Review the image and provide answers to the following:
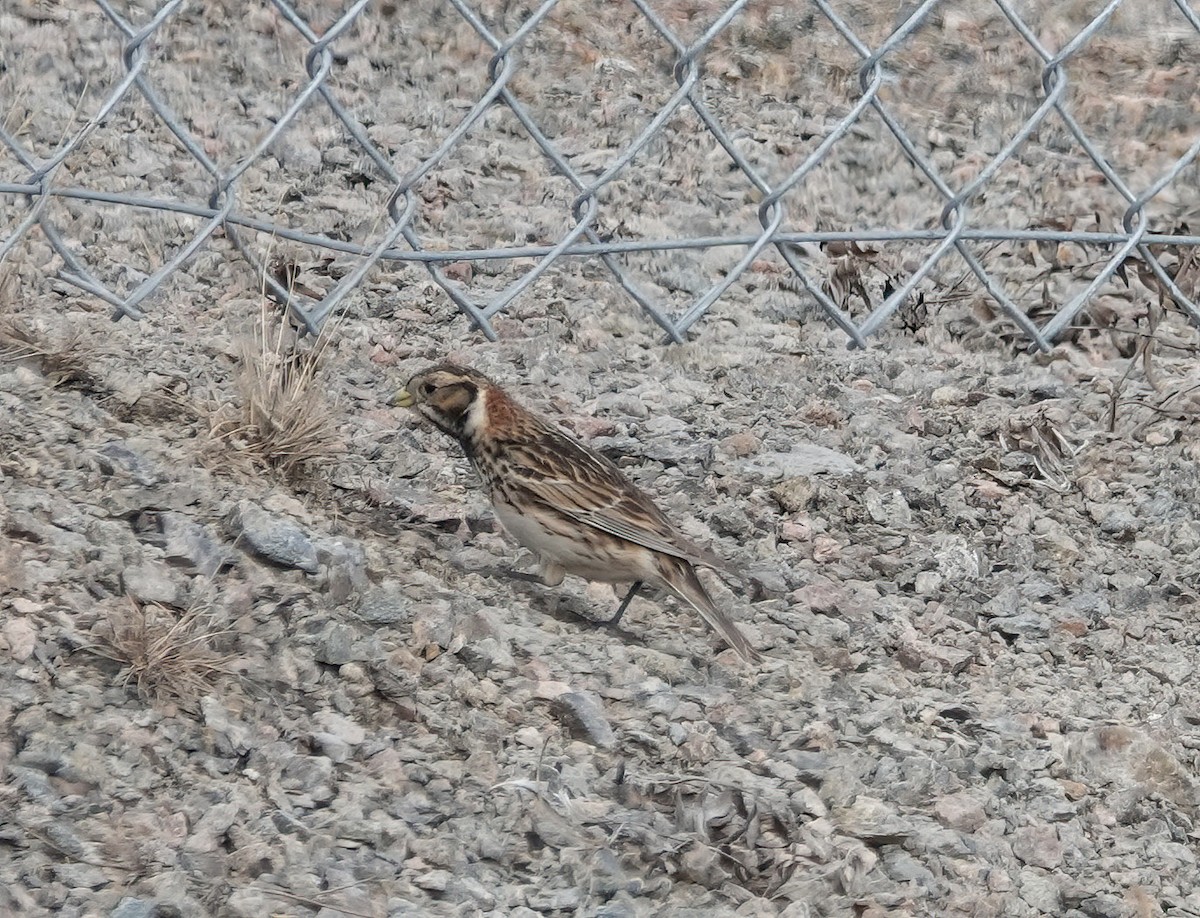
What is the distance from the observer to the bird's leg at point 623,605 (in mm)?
4469

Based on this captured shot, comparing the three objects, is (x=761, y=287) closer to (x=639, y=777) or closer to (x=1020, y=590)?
(x=1020, y=590)

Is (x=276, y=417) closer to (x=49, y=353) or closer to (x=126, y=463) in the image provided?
(x=126, y=463)

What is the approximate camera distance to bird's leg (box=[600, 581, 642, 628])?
4469 mm

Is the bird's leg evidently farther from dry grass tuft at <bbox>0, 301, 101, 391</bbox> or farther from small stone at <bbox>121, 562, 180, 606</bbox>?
dry grass tuft at <bbox>0, 301, 101, 391</bbox>

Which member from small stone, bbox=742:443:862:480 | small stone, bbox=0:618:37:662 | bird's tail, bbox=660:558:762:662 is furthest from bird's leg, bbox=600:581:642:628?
small stone, bbox=0:618:37:662

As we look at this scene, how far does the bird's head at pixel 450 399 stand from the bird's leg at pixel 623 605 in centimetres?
54

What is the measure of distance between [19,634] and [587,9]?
185 inches

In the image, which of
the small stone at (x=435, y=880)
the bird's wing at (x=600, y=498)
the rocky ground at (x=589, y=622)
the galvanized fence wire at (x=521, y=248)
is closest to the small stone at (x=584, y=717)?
the rocky ground at (x=589, y=622)

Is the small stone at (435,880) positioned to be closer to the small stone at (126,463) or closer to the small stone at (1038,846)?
the small stone at (1038,846)

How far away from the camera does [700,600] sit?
4.37 m

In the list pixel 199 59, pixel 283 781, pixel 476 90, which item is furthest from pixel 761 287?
pixel 283 781

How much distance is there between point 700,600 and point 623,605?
231mm

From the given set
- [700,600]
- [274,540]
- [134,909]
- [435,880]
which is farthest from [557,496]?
[134,909]

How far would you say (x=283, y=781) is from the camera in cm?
334
